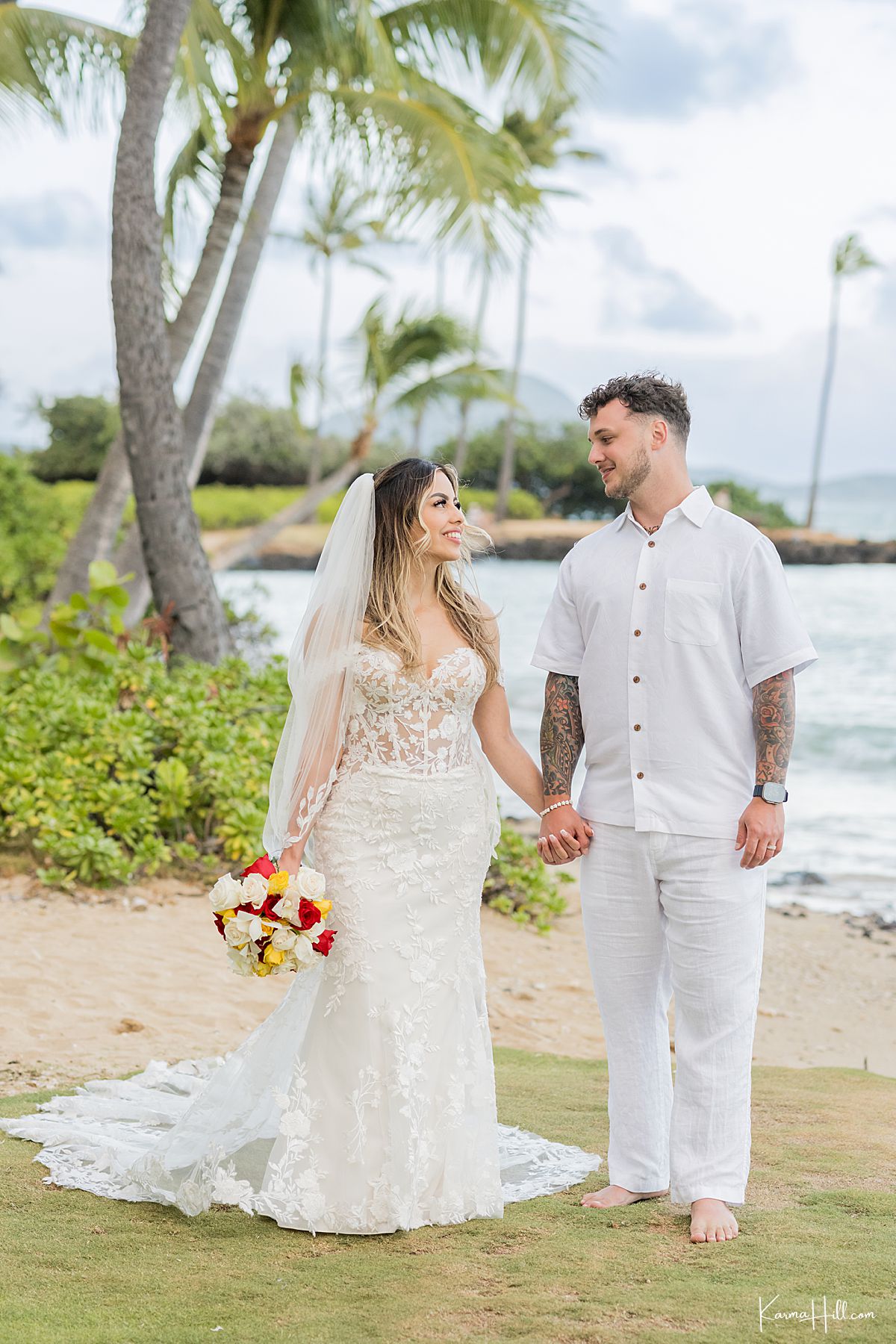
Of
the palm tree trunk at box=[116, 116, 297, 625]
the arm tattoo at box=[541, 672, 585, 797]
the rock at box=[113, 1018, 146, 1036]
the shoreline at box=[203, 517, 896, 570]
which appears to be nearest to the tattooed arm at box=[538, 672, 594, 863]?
the arm tattoo at box=[541, 672, 585, 797]

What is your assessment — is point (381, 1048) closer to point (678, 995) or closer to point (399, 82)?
point (678, 995)

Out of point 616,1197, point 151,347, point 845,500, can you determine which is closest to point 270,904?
point 616,1197

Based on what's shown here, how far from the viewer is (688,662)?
3488 mm

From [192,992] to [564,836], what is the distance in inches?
124

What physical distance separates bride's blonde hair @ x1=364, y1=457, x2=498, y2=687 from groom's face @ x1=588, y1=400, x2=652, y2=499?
472 mm

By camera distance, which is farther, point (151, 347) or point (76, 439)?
point (76, 439)

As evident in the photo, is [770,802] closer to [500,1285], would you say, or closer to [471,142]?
[500,1285]

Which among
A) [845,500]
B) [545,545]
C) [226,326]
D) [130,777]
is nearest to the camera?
[130,777]

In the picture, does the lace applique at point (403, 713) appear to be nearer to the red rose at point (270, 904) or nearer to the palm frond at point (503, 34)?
the red rose at point (270, 904)

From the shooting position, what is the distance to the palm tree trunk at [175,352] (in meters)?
10.5

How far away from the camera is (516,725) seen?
757 inches

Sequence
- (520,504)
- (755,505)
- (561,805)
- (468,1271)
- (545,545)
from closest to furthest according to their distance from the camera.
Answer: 1. (468,1271)
2. (561,805)
3. (545,545)
4. (520,504)
5. (755,505)

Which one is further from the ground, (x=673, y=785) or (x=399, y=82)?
(x=399, y=82)

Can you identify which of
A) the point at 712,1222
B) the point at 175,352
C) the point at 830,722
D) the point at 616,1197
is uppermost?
the point at 175,352
